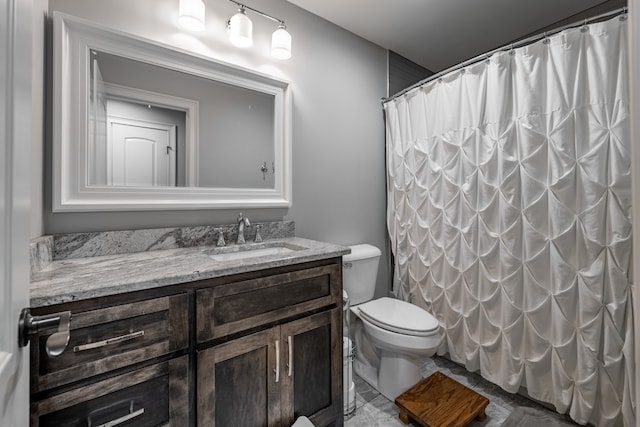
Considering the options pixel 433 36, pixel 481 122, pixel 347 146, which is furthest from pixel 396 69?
pixel 481 122

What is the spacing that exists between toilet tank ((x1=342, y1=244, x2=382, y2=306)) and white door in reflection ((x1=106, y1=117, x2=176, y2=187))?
44.3 inches

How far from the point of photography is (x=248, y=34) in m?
1.58

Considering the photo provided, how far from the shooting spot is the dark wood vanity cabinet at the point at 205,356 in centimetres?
81

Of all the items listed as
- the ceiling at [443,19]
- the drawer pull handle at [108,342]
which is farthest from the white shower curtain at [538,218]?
the drawer pull handle at [108,342]

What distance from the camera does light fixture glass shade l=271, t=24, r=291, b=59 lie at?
5.57 ft

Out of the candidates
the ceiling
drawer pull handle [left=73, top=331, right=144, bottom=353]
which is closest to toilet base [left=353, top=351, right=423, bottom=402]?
drawer pull handle [left=73, top=331, right=144, bottom=353]

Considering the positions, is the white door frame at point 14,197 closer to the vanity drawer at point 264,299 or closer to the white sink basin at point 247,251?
the vanity drawer at point 264,299

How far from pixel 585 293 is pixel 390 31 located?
199 cm

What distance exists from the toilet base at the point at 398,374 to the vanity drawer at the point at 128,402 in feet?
3.81

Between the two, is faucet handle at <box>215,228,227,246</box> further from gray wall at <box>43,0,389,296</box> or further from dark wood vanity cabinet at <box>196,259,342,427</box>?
dark wood vanity cabinet at <box>196,259,342,427</box>

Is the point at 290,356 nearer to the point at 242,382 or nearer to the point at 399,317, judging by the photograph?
the point at 242,382

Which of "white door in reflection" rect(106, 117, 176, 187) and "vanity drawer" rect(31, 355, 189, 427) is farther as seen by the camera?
"white door in reflection" rect(106, 117, 176, 187)

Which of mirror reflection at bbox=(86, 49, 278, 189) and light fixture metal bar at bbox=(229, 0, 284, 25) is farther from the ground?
light fixture metal bar at bbox=(229, 0, 284, 25)

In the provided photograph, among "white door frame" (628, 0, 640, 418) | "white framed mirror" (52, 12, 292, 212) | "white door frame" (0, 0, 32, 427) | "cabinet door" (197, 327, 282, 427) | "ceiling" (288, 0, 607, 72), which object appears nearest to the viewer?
"white door frame" (0, 0, 32, 427)
